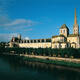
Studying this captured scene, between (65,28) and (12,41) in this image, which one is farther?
(12,41)

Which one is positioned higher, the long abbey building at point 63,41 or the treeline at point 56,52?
the long abbey building at point 63,41

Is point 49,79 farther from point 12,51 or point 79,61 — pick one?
point 12,51

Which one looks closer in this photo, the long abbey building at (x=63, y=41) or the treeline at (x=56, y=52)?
the treeline at (x=56, y=52)

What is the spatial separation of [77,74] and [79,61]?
1194cm

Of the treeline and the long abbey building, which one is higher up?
the long abbey building

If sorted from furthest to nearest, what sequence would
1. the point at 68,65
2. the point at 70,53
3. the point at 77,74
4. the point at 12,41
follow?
the point at 12,41
the point at 70,53
the point at 68,65
the point at 77,74

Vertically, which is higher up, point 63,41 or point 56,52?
point 63,41

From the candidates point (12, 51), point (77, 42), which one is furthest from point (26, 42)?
point (77, 42)

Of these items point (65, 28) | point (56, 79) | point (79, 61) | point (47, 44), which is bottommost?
point (56, 79)

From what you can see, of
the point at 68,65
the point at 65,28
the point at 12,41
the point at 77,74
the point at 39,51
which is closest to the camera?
the point at 77,74

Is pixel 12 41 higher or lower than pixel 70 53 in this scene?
higher

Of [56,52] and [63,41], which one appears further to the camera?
[63,41]

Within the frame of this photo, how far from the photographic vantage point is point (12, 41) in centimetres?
10794

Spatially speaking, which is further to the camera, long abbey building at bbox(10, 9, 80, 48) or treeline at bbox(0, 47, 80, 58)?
long abbey building at bbox(10, 9, 80, 48)
